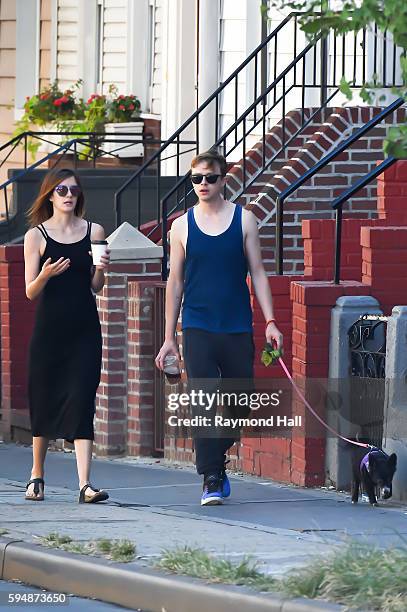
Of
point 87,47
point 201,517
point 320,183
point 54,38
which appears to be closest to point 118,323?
point 320,183

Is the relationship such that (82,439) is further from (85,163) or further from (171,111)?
(85,163)

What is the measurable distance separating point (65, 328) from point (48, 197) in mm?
721

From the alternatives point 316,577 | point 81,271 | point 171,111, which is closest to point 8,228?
point 171,111

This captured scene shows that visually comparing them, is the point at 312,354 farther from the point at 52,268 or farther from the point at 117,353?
the point at 117,353

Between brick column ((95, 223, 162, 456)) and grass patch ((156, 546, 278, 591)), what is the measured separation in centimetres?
530

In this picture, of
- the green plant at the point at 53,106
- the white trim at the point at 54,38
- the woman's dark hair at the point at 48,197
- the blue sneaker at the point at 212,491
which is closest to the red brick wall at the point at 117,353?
the woman's dark hair at the point at 48,197

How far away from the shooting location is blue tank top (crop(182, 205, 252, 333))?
910 cm

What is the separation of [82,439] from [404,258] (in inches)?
88.6

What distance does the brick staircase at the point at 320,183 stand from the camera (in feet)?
41.7

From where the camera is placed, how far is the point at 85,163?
19.7 metres

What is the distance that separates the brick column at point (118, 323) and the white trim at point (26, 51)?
1030cm

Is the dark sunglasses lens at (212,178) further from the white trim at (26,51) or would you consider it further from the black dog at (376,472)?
the white trim at (26,51)

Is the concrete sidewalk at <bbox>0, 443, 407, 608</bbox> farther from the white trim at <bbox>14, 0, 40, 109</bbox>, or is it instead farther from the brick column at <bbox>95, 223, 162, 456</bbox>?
the white trim at <bbox>14, 0, 40, 109</bbox>

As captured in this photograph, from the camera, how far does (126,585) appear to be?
708 centimetres
